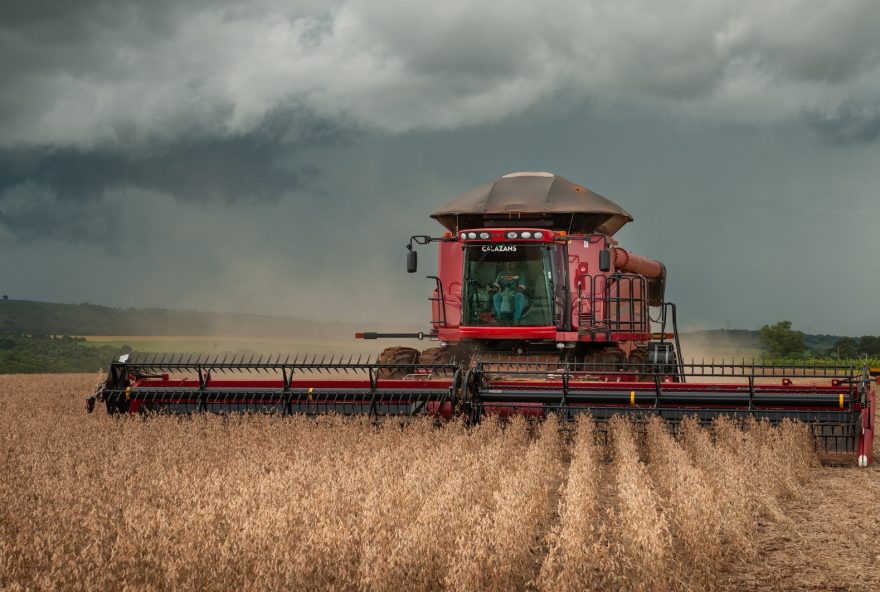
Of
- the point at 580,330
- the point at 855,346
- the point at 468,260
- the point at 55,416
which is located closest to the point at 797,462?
the point at 580,330

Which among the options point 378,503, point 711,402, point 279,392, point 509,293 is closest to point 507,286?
point 509,293

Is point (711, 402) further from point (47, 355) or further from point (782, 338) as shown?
point (782, 338)

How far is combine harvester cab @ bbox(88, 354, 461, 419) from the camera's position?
10.3m

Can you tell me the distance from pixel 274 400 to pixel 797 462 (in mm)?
5081

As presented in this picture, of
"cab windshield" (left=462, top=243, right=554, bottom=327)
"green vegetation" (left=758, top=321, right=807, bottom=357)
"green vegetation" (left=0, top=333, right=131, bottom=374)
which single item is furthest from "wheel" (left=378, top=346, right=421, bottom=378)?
"green vegetation" (left=758, top=321, right=807, bottom=357)

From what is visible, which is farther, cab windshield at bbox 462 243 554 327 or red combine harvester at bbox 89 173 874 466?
cab windshield at bbox 462 243 554 327

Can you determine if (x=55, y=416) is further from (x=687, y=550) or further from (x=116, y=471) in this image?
(x=687, y=550)

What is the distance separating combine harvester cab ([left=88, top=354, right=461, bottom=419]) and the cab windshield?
1.59m

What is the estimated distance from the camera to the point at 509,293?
12477 millimetres

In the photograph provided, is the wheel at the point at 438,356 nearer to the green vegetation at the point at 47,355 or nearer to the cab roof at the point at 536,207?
the cab roof at the point at 536,207

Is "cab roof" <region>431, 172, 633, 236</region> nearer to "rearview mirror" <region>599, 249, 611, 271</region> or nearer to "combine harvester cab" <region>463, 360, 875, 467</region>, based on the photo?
"rearview mirror" <region>599, 249, 611, 271</region>

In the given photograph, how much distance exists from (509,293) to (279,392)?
327 cm

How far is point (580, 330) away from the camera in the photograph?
12297 millimetres

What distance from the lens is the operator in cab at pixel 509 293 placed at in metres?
12.4
